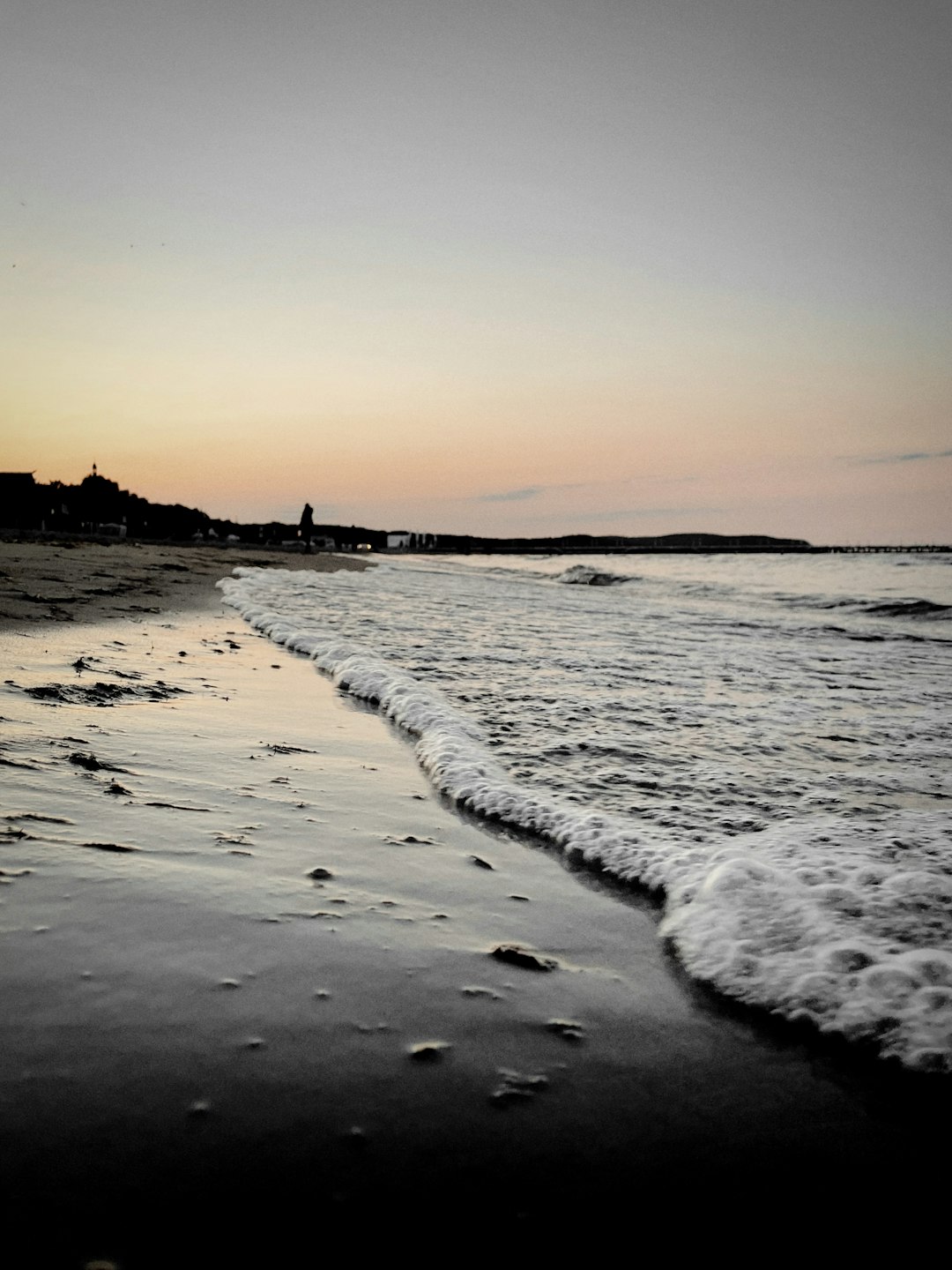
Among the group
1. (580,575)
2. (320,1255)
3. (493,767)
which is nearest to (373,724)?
(493,767)

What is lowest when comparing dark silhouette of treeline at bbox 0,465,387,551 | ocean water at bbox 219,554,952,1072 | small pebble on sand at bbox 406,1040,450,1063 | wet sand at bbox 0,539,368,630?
small pebble on sand at bbox 406,1040,450,1063

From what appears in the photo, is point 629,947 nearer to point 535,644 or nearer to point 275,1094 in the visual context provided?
point 275,1094

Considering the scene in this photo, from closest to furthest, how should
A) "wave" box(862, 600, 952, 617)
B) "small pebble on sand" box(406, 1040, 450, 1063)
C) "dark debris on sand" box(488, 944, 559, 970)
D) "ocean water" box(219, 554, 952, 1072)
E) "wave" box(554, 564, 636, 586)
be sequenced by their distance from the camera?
"small pebble on sand" box(406, 1040, 450, 1063), "dark debris on sand" box(488, 944, 559, 970), "ocean water" box(219, 554, 952, 1072), "wave" box(862, 600, 952, 617), "wave" box(554, 564, 636, 586)

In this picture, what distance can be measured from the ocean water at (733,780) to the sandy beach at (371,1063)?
21 cm

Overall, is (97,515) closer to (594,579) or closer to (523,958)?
(594,579)

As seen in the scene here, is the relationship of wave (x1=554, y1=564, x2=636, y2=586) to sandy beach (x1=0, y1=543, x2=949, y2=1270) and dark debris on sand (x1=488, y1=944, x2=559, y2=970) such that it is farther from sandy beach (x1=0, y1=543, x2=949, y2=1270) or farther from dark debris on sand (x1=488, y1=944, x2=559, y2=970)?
dark debris on sand (x1=488, y1=944, x2=559, y2=970)

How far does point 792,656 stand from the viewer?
9648 millimetres

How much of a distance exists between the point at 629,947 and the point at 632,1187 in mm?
1010

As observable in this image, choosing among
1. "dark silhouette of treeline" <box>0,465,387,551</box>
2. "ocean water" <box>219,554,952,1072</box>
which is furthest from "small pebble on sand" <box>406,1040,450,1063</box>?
"dark silhouette of treeline" <box>0,465,387,551</box>

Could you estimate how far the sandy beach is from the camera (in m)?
1.24

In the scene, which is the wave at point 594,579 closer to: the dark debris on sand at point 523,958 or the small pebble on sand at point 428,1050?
the dark debris on sand at point 523,958

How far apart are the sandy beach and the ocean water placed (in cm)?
21

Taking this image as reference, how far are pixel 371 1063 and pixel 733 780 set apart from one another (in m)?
2.86

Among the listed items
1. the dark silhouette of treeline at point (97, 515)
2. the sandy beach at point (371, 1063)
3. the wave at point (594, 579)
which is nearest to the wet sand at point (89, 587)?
the sandy beach at point (371, 1063)
